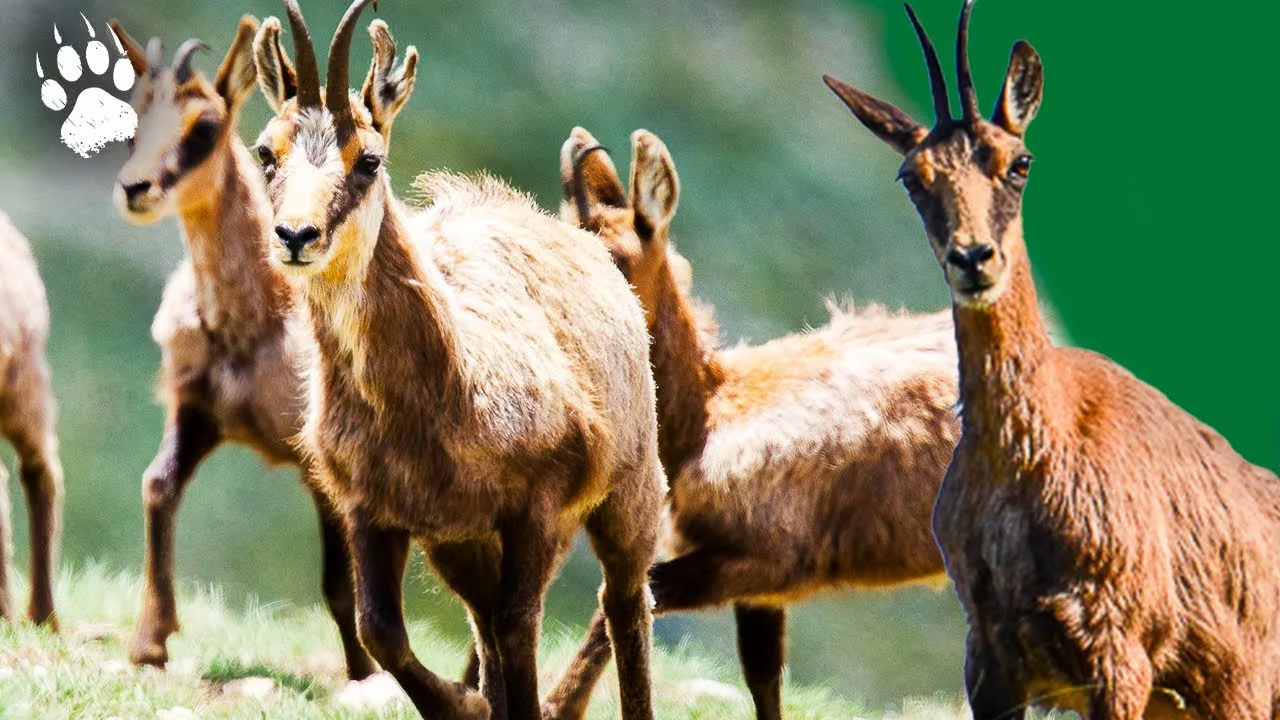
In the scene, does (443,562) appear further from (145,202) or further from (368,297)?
(145,202)

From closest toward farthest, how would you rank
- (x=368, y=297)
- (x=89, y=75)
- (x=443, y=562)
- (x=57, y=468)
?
(x=368, y=297), (x=443, y=562), (x=57, y=468), (x=89, y=75)

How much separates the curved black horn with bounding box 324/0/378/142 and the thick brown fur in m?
2.34

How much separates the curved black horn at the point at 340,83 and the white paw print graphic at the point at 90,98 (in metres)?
2.86

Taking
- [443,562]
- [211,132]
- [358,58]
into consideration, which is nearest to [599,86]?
[358,58]

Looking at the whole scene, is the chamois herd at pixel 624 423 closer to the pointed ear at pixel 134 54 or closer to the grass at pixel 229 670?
the pointed ear at pixel 134 54

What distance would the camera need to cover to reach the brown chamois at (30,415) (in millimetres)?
8656

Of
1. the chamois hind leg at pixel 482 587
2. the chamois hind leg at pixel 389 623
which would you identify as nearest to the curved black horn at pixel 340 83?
the chamois hind leg at pixel 389 623

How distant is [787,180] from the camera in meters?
12.5

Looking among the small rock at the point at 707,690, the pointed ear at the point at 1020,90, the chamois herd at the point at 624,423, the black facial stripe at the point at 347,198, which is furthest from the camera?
the small rock at the point at 707,690

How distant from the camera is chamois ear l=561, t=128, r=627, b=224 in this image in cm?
847

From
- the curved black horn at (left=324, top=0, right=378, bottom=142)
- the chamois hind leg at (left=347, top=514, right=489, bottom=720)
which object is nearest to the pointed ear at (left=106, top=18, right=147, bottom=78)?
the curved black horn at (left=324, top=0, right=378, bottom=142)

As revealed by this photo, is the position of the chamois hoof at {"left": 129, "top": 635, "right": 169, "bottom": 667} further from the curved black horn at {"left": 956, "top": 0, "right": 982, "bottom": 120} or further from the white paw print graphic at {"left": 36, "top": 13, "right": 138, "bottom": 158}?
the curved black horn at {"left": 956, "top": 0, "right": 982, "bottom": 120}

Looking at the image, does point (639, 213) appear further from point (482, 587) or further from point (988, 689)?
point (988, 689)

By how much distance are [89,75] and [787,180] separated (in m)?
4.63
